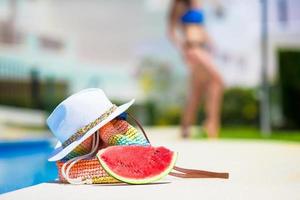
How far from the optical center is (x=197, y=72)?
32.3 ft

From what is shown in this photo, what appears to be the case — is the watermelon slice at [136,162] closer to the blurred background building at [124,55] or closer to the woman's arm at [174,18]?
the woman's arm at [174,18]

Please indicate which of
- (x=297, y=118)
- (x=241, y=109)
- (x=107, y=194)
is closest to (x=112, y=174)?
(x=107, y=194)

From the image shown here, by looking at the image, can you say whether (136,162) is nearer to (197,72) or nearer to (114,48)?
(197,72)

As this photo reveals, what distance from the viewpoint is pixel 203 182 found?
3.34 metres

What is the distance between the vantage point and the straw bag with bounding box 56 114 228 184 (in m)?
3.33

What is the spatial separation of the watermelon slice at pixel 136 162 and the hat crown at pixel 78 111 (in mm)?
237

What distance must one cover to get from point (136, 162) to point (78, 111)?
1.52 feet

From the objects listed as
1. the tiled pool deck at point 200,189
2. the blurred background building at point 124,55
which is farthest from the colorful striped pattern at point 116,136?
the blurred background building at point 124,55

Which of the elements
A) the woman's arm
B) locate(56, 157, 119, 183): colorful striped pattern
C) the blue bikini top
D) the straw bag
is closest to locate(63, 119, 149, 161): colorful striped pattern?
the straw bag

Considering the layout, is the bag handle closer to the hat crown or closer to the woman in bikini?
the hat crown

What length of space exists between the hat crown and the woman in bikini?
20.7ft

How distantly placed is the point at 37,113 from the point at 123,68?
2.56m

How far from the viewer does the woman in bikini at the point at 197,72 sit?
9727mm

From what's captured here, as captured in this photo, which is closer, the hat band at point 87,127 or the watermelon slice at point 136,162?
the watermelon slice at point 136,162
